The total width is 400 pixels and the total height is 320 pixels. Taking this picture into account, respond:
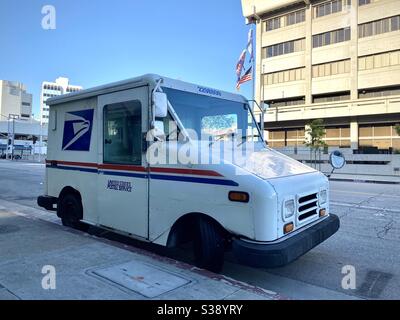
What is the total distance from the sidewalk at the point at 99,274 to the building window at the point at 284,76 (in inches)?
1878

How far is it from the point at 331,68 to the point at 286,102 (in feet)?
25.6

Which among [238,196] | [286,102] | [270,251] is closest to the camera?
[270,251]

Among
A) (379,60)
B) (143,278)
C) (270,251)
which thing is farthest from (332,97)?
(143,278)

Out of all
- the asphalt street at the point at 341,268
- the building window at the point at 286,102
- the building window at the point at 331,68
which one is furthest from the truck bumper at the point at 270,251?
the building window at the point at 286,102

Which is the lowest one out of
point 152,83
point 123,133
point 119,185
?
point 119,185

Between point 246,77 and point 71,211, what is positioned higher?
point 246,77

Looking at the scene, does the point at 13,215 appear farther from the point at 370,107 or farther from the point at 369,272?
the point at 370,107

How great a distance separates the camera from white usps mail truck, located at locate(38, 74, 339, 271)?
13.3 feet

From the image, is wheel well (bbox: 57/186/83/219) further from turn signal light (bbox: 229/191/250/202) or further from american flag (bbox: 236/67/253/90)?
american flag (bbox: 236/67/253/90)

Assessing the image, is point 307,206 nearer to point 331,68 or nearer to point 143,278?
point 143,278

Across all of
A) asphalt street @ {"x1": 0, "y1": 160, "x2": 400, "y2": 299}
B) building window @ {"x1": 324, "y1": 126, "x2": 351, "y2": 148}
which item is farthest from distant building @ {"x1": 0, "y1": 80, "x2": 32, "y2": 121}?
asphalt street @ {"x1": 0, "y1": 160, "x2": 400, "y2": 299}

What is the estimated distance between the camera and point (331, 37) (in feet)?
154

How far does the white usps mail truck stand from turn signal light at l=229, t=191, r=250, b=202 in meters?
0.01
